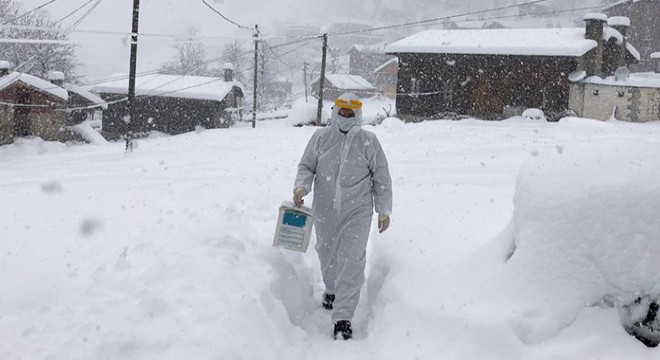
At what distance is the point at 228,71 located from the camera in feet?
128

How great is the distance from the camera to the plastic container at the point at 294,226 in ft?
15.0

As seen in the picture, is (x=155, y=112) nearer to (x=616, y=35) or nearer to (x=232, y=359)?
(x=616, y=35)

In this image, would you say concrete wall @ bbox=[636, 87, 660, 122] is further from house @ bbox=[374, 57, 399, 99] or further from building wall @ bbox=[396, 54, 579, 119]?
house @ bbox=[374, 57, 399, 99]

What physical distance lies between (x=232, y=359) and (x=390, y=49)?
28004 mm

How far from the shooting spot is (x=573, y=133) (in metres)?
16.3

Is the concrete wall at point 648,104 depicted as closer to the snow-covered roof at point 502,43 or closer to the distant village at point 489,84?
the distant village at point 489,84

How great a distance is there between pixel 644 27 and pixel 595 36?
1242 inches

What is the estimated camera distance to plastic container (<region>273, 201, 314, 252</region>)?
4.57 m

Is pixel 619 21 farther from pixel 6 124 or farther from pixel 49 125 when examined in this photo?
pixel 6 124

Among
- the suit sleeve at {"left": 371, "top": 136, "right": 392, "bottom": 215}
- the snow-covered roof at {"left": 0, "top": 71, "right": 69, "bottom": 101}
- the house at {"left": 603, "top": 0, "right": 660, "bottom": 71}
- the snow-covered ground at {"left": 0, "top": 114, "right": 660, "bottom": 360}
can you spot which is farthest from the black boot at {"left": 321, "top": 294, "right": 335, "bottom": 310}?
the house at {"left": 603, "top": 0, "right": 660, "bottom": 71}

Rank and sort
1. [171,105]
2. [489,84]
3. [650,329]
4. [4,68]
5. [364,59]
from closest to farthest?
[650,329]
[4,68]
[489,84]
[171,105]
[364,59]

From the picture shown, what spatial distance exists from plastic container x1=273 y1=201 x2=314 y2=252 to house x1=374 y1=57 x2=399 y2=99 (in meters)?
60.6

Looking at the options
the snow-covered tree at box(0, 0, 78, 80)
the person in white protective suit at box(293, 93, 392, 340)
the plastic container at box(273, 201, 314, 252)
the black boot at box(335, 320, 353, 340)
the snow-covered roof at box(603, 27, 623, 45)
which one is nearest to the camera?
the black boot at box(335, 320, 353, 340)

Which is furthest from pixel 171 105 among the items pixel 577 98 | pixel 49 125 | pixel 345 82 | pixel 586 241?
pixel 586 241
